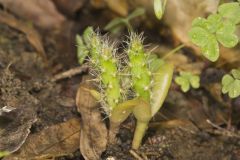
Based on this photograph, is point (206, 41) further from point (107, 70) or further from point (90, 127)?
point (90, 127)

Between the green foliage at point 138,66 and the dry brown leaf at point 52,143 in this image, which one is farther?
the dry brown leaf at point 52,143

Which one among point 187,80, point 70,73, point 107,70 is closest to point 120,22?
point 70,73

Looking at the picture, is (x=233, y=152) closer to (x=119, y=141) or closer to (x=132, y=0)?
(x=119, y=141)

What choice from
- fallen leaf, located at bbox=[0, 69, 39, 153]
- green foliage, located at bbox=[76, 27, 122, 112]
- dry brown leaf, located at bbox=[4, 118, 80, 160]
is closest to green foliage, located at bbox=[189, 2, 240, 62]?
green foliage, located at bbox=[76, 27, 122, 112]

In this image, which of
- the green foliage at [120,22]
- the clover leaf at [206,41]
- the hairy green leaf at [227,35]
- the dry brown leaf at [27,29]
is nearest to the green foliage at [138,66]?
the clover leaf at [206,41]

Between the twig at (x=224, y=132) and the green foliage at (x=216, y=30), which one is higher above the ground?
the green foliage at (x=216, y=30)

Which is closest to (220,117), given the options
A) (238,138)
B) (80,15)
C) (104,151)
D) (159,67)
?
(238,138)

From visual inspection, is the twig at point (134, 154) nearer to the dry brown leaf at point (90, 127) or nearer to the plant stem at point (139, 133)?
the plant stem at point (139, 133)
